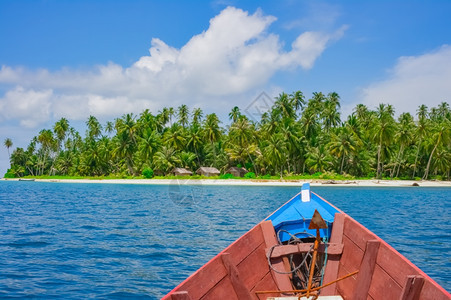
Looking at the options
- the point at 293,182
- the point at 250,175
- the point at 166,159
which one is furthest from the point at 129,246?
the point at 166,159

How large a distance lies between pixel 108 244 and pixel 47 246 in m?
2.63

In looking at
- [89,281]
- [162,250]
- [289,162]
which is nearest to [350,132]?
[289,162]

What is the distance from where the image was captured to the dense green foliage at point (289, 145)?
7162 centimetres

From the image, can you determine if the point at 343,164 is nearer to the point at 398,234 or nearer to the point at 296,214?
the point at 398,234

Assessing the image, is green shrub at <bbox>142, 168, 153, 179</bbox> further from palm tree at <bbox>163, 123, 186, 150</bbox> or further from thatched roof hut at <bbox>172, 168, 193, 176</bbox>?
palm tree at <bbox>163, 123, 186, 150</bbox>

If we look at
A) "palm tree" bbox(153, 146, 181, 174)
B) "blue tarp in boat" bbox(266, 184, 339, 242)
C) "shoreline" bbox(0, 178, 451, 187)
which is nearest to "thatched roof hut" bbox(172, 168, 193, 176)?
"shoreline" bbox(0, 178, 451, 187)

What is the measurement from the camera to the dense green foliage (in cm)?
7162

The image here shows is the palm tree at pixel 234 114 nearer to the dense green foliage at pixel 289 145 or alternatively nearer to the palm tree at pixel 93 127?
the dense green foliage at pixel 289 145

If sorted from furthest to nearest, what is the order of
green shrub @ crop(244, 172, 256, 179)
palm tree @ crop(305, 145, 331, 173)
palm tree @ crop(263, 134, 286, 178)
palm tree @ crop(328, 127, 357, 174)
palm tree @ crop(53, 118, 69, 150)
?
palm tree @ crop(53, 118, 69, 150) < green shrub @ crop(244, 172, 256, 179) < palm tree @ crop(305, 145, 331, 173) < palm tree @ crop(263, 134, 286, 178) < palm tree @ crop(328, 127, 357, 174)

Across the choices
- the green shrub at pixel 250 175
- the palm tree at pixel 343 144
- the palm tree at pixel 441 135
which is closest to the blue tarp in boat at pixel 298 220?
the palm tree at pixel 343 144

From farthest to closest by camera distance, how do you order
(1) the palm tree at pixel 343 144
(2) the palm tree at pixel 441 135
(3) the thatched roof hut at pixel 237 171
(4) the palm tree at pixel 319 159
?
(3) the thatched roof hut at pixel 237 171
(4) the palm tree at pixel 319 159
(1) the palm tree at pixel 343 144
(2) the palm tree at pixel 441 135

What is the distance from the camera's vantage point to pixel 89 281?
1145 cm

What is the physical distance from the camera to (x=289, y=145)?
241 feet

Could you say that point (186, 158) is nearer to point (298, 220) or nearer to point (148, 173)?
point (148, 173)
